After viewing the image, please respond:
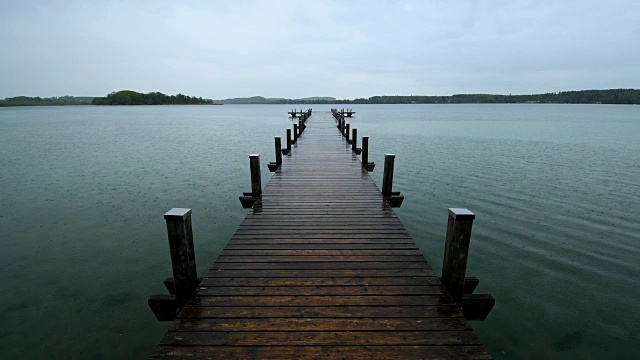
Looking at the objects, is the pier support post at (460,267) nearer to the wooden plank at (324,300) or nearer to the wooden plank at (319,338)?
the wooden plank at (324,300)

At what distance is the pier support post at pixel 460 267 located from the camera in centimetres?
378

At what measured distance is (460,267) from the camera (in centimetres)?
386

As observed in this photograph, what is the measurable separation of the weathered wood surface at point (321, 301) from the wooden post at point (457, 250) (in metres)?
0.17

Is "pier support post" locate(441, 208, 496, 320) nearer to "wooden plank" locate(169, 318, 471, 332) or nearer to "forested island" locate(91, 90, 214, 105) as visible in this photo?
"wooden plank" locate(169, 318, 471, 332)

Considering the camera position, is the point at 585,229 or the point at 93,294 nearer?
the point at 93,294

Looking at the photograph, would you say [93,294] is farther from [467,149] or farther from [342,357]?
[467,149]

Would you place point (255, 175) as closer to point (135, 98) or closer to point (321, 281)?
point (321, 281)

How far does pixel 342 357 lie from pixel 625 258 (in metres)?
8.47

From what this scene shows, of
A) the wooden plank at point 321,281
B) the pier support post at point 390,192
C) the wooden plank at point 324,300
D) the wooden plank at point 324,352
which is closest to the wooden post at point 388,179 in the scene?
the pier support post at point 390,192

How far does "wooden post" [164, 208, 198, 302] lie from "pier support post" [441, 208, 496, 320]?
3.14 m

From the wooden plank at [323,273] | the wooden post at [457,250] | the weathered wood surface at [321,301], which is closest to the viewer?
the weathered wood surface at [321,301]

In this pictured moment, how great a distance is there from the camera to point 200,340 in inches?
122

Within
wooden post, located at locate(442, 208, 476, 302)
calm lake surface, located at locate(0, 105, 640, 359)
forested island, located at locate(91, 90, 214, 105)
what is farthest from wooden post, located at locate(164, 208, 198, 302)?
forested island, located at locate(91, 90, 214, 105)

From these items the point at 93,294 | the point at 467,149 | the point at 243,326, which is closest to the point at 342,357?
the point at 243,326
